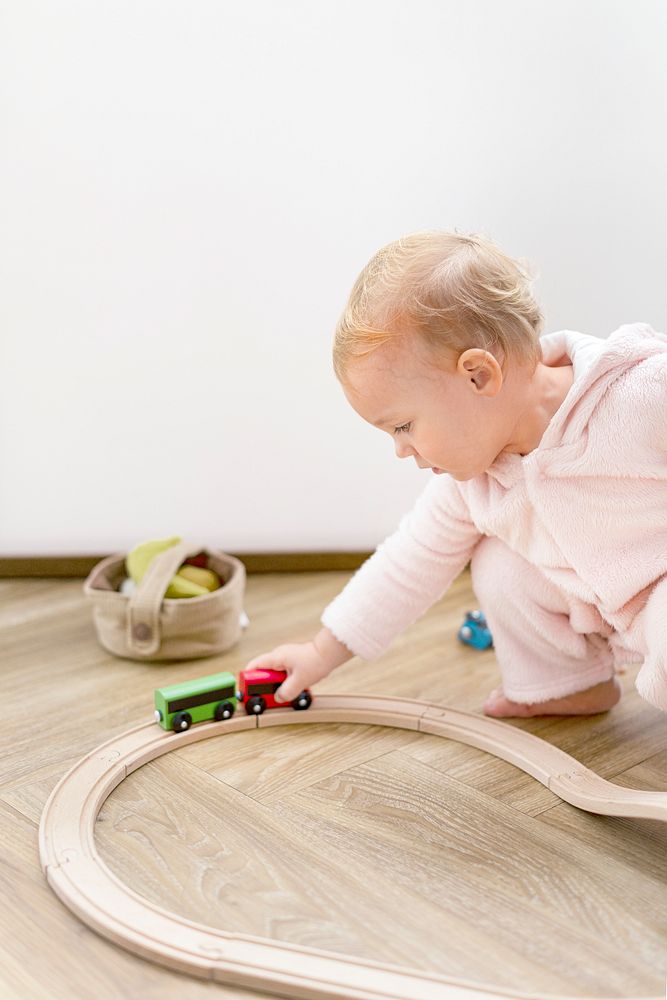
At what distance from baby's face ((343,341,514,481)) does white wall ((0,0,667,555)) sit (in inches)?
22.3

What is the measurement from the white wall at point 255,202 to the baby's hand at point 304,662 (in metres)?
0.48

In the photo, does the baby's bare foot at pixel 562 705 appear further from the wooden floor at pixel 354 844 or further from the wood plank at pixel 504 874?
the wood plank at pixel 504 874

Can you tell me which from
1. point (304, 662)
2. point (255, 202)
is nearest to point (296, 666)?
point (304, 662)

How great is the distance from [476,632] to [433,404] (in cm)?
47

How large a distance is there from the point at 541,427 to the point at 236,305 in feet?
2.07

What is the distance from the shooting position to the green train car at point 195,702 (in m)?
1.10

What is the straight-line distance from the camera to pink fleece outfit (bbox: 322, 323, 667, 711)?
101cm

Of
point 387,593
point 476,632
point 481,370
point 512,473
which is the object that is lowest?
point 476,632

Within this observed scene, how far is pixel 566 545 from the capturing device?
106 centimetres

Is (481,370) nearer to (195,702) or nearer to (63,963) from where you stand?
(195,702)

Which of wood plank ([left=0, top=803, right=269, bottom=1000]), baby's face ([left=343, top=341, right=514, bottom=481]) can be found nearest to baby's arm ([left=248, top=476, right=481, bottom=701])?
baby's face ([left=343, top=341, right=514, bottom=481])

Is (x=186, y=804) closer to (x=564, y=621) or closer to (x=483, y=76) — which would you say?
(x=564, y=621)

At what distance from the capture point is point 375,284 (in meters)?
0.96

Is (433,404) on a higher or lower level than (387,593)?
higher
